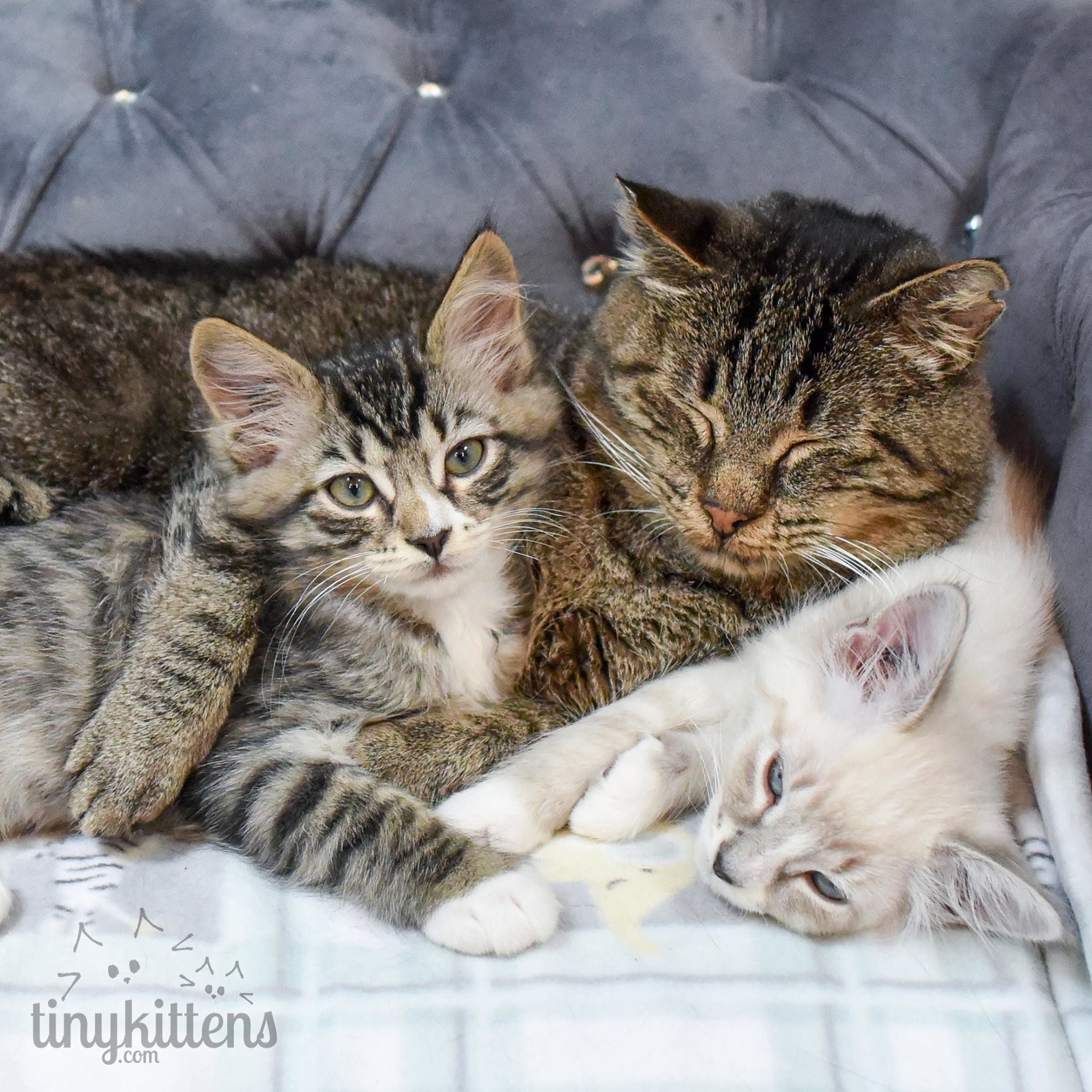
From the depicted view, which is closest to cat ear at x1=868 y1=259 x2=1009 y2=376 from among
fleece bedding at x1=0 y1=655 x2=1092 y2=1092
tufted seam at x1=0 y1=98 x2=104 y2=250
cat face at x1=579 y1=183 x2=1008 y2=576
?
cat face at x1=579 y1=183 x2=1008 y2=576

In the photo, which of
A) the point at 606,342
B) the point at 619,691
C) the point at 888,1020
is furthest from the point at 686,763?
the point at 606,342

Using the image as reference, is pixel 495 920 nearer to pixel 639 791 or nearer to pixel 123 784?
pixel 639 791

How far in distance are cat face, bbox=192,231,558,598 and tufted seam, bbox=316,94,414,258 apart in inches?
20.8

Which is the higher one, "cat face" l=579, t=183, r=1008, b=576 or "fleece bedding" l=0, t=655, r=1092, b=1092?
"cat face" l=579, t=183, r=1008, b=576

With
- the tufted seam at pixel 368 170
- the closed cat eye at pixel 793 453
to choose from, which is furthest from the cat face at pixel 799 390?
the tufted seam at pixel 368 170

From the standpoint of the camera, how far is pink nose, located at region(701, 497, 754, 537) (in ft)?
4.23

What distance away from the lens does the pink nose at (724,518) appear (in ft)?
4.23

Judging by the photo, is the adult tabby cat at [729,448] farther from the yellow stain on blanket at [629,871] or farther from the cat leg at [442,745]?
the yellow stain on blanket at [629,871]

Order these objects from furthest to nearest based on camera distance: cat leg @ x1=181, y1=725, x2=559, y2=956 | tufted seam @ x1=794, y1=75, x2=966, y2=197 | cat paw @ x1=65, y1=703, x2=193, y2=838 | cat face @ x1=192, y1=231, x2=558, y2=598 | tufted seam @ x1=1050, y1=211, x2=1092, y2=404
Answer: tufted seam @ x1=794, y1=75, x2=966, y2=197
tufted seam @ x1=1050, y1=211, x2=1092, y2=404
cat face @ x1=192, y1=231, x2=558, y2=598
cat paw @ x1=65, y1=703, x2=193, y2=838
cat leg @ x1=181, y1=725, x2=559, y2=956

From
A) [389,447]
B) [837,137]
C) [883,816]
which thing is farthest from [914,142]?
[883,816]

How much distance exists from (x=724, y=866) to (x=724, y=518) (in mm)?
437

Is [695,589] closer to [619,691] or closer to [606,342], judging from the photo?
[619,691]

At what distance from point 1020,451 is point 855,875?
0.78 metres

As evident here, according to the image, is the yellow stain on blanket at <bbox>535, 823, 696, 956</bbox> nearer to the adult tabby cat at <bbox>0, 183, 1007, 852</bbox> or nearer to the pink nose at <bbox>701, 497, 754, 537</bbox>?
the adult tabby cat at <bbox>0, 183, 1007, 852</bbox>
